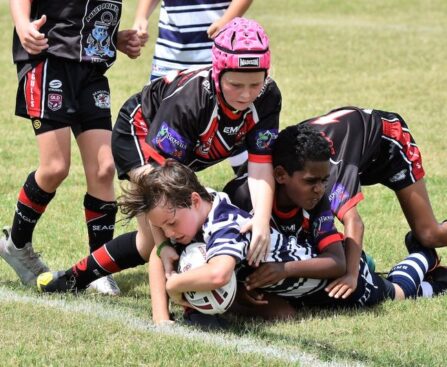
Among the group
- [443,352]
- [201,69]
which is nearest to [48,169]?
[201,69]

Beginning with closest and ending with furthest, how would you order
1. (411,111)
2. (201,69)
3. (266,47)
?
(266,47) → (201,69) → (411,111)

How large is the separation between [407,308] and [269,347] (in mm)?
1047

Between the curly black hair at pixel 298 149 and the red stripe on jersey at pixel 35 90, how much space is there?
137 cm

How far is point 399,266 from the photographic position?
5.91 m

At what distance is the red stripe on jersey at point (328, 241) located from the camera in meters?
5.27

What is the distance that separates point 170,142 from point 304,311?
1.08m

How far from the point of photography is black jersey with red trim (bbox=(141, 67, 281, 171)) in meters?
5.05

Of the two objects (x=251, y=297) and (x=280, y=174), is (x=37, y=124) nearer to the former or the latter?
(x=280, y=174)

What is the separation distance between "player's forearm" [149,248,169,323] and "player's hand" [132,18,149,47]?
5.30 ft

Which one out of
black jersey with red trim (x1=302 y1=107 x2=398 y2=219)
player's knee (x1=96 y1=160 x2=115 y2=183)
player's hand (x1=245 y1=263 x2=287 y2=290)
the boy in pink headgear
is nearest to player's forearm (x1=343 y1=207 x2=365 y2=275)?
black jersey with red trim (x1=302 y1=107 x2=398 y2=219)

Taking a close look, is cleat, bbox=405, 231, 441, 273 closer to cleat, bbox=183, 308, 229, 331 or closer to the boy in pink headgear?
the boy in pink headgear

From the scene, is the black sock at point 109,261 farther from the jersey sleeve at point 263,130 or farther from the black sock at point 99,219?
the jersey sleeve at point 263,130

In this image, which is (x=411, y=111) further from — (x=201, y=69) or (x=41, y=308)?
(x=41, y=308)

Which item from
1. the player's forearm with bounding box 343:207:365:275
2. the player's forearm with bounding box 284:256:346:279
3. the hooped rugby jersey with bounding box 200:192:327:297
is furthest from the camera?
the player's forearm with bounding box 343:207:365:275
